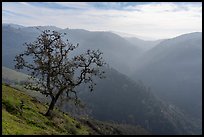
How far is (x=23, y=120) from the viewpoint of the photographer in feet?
130

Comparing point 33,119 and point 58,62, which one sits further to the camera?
point 58,62

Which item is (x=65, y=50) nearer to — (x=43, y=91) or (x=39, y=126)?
(x=43, y=91)

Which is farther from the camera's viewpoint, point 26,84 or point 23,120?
point 26,84

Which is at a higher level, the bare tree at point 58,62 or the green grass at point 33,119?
the bare tree at point 58,62

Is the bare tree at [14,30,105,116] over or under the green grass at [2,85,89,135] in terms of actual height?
over

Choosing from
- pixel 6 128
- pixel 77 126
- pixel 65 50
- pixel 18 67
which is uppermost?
pixel 65 50

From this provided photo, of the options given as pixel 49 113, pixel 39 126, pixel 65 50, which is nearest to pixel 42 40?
pixel 65 50

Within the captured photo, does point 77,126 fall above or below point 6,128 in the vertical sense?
below

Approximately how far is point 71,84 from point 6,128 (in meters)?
22.0

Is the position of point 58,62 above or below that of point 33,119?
above

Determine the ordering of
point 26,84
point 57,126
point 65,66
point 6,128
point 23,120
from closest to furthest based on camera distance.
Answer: point 6,128, point 23,120, point 57,126, point 65,66, point 26,84

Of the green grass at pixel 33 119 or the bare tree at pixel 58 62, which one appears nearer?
the green grass at pixel 33 119

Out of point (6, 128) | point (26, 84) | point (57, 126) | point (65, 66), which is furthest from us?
point (26, 84)

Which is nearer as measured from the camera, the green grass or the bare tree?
the green grass
